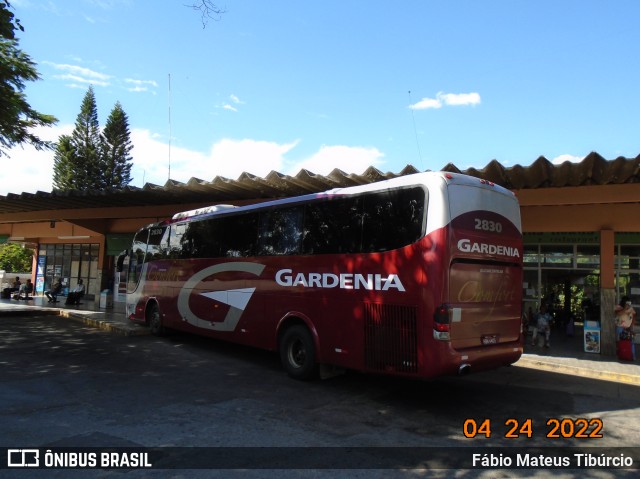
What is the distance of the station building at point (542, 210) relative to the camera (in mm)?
10195

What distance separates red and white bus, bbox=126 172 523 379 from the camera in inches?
244

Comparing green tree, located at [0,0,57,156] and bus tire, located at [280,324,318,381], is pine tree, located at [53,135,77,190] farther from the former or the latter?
bus tire, located at [280,324,318,381]

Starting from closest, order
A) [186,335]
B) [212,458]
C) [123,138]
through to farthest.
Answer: [212,458] → [186,335] → [123,138]

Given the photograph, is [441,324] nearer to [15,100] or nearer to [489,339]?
[489,339]

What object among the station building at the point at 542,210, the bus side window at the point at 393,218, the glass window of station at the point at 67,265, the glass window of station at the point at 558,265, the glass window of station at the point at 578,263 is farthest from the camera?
the glass window of station at the point at 67,265

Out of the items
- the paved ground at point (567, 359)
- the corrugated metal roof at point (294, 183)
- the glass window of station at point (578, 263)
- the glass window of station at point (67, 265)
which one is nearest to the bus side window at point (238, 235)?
the corrugated metal roof at point (294, 183)

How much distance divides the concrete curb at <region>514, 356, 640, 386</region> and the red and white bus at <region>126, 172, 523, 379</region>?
3300 millimetres

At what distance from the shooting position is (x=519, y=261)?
7.40m

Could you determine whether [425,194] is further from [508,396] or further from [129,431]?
[129,431]

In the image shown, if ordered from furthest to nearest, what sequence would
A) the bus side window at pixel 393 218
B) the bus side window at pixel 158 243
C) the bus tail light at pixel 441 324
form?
1. the bus side window at pixel 158 243
2. the bus side window at pixel 393 218
3. the bus tail light at pixel 441 324

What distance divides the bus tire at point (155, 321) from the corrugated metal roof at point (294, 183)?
141 inches

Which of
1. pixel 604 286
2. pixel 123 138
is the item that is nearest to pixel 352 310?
pixel 604 286

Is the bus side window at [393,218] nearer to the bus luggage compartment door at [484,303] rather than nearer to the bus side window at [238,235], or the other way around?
the bus luggage compartment door at [484,303]

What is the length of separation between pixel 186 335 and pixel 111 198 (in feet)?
19.5
